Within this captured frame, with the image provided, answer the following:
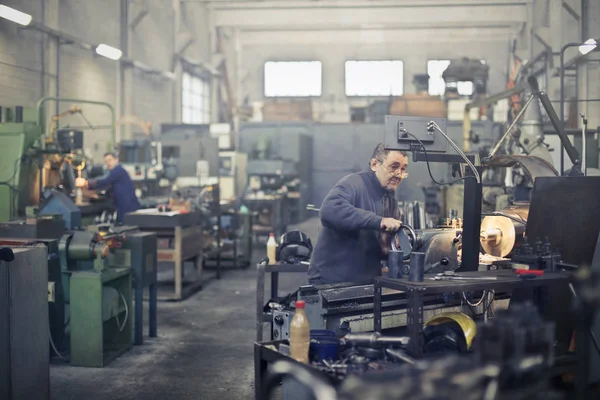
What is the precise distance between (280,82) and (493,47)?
515 centimetres

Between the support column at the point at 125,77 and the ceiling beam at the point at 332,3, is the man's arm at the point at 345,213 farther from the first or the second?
the ceiling beam at the point at 332,3

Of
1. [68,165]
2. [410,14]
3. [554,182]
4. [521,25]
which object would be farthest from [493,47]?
[554,182]

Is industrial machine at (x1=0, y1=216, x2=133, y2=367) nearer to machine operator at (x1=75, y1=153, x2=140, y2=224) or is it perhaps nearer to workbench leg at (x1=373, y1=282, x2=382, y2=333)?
workbench leg at (x1=373, y1=282, x2=382, y2=333)

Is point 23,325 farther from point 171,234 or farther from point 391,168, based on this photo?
point 171,234

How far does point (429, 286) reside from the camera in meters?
2.05

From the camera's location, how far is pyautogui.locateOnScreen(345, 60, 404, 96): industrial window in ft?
52.5

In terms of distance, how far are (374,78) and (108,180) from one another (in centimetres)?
1116

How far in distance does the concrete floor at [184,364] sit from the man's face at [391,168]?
124 cm

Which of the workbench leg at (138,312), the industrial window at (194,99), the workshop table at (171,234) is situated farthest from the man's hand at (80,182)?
the industrial window at (194,99)

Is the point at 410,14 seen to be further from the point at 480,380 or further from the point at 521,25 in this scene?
the point at 480,380

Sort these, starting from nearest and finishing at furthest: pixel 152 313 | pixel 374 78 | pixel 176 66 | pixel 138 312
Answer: pixel 138 312 → pixel 152 313 → pixel 176 66 → pixel 374 78

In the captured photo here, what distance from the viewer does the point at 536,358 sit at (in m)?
1.31

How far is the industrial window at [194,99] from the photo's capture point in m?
12.9

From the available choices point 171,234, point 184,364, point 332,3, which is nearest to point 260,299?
point 184,364
